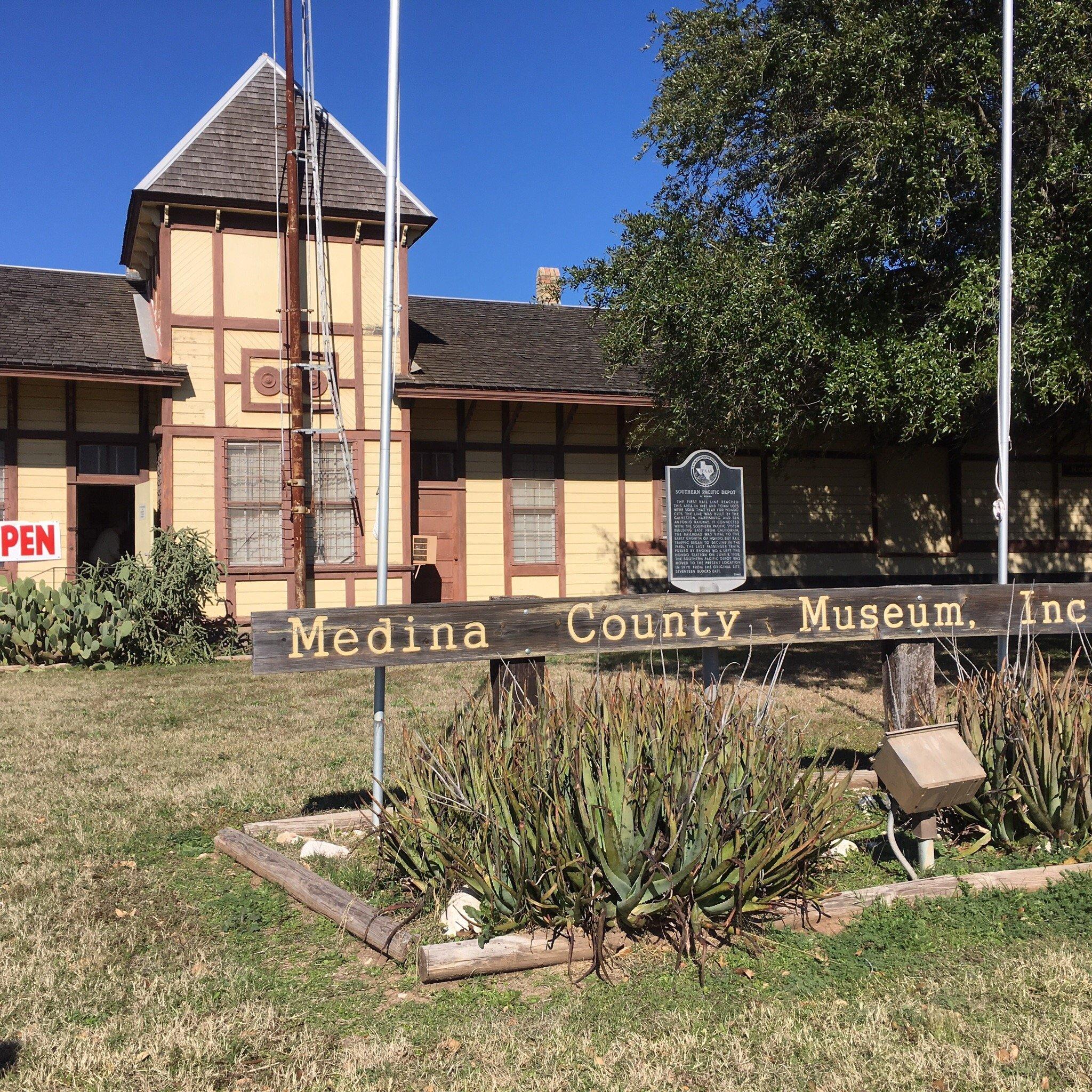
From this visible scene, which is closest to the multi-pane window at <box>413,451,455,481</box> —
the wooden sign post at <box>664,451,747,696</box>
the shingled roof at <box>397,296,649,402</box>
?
the shingled roof at <box>397,296,649,402</box>

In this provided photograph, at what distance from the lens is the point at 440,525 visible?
686 inches

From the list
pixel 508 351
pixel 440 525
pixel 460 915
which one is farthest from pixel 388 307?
pixel 508 351

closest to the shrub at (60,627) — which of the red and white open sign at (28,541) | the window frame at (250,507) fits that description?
the window frame at (250,507)

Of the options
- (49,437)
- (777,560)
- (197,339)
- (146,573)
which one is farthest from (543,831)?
(777,560)

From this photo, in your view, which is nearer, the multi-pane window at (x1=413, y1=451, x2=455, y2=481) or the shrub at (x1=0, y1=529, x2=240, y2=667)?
the shrub at (x1=0, y1=529, x2=240, y2=667)

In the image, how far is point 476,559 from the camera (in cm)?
1761

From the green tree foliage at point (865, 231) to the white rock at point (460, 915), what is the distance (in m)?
7.25

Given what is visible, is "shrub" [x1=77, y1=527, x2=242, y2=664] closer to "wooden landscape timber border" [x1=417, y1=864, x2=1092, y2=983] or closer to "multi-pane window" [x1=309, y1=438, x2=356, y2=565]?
"multi-pane window" [x1=309, y1=438, x2=356, y2=565]

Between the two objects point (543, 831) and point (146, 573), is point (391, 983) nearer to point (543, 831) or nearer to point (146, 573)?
point (543, 831)

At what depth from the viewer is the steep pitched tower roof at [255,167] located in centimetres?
1488

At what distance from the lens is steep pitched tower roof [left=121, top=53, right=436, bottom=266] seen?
586 inches

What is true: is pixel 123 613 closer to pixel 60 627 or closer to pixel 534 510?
pixel 60 627

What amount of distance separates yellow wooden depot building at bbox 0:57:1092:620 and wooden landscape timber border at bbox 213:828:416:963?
9573mm

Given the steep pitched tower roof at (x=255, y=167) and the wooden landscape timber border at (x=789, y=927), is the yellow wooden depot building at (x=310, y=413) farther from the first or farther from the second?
the wooden landscape timber border at (x=789, y=927)
